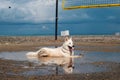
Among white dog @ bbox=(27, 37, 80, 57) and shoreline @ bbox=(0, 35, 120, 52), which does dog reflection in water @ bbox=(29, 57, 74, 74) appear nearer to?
white dog @ bbox=(27, 37, 80, 57)

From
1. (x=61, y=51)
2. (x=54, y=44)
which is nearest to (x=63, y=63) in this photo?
(x=61, y=51)

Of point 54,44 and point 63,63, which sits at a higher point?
point 63,63

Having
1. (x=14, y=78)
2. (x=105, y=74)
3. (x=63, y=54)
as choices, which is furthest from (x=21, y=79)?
(x=63, y=54)

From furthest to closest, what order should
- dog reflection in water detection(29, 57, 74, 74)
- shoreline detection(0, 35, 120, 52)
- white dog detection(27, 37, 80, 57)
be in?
shoreline detection(0, 35, 120, 52) → white dog detection(27, 37, 80, 57) → dog reflection in water detection(29, 57, 74, 74)

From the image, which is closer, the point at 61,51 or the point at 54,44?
the point at 61,51

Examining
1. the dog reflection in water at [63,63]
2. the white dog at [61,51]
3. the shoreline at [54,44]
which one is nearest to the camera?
the dog reflection in water at [63,63]

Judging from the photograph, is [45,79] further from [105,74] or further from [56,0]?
[56,0]

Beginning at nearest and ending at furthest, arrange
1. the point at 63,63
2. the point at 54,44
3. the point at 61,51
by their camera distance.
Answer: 1. the point at 63,63
2. the point at 61,51
3. the point at 54,44

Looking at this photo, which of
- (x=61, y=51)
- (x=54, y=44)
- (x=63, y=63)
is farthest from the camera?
(x=54, y=44)

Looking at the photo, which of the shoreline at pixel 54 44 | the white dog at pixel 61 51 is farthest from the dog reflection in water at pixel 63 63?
the shoreline at pixel 54 44

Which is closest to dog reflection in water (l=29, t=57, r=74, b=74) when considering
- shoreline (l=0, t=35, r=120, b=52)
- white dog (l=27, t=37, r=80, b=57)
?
white dog (l=27, t=37, r=80, b=57)

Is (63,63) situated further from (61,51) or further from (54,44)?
(54,44)

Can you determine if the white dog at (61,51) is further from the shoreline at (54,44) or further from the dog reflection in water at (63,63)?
the shoreline at (54,44)

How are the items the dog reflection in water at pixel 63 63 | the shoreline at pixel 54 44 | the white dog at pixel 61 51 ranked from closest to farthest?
the dog reflection in water at pixel 63 63
the white dog at pixel 61 51
the shoreline at pixel 54 44
